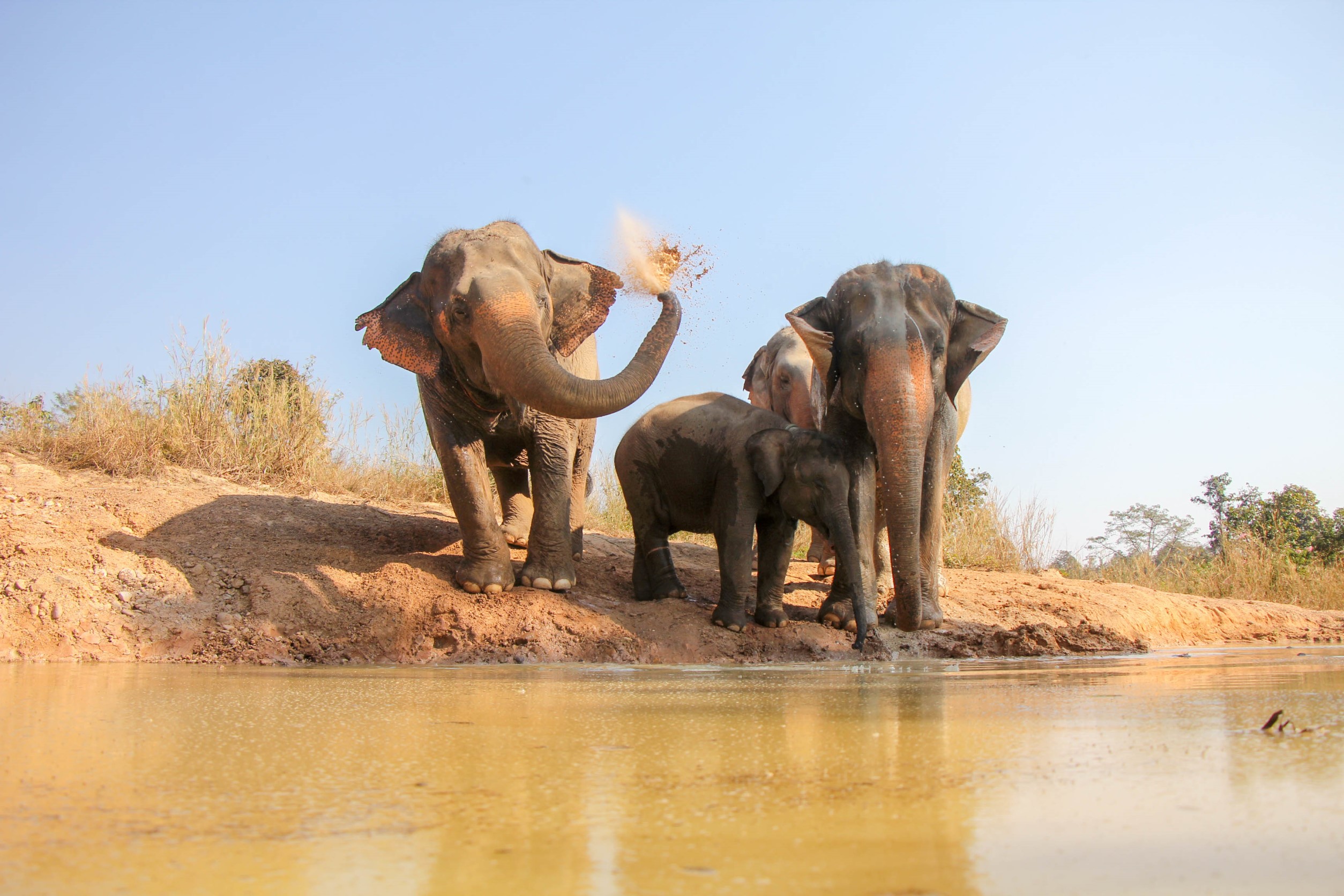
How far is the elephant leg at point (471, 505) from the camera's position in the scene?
305 inches

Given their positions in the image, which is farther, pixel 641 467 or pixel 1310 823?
pixel 641 467

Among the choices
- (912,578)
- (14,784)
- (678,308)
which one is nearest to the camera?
(14,784)

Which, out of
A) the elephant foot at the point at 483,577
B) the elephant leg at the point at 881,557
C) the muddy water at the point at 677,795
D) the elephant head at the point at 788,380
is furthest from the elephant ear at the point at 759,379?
the muddy water at the point at 677,795

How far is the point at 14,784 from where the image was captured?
207 cm

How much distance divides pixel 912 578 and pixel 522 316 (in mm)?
3004

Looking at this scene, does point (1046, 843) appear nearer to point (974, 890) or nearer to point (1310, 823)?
point (974, 890)

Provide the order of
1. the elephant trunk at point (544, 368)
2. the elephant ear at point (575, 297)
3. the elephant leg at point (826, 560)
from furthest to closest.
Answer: the elephant leg at point (826, 560) < the elephant ear at point (575, 297) < the elephant trunk at point (544, 368)

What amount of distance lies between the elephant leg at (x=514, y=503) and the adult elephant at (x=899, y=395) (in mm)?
2905

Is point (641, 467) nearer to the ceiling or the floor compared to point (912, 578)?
nearer to the ceiling

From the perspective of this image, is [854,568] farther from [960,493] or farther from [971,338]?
[960,493]

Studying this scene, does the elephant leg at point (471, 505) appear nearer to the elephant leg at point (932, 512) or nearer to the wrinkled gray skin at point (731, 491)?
the wrinkled gray skin at point (731, 491)

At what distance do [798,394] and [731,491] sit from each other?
10.3 feet

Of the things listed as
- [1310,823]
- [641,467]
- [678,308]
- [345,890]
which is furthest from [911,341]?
[345,890]

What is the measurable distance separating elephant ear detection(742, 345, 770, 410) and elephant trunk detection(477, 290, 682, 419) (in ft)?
17.2
